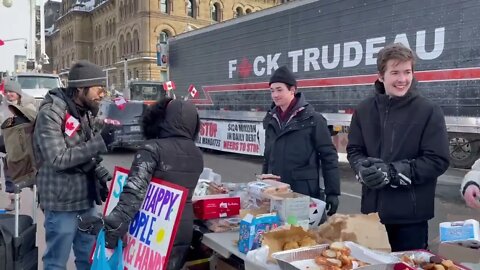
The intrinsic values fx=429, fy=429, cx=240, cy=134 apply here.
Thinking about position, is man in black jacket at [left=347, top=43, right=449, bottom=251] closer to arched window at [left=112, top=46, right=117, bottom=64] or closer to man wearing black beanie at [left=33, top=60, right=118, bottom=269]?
man wearing black beanie at [left=33, top=60, right=118, bottom=269]

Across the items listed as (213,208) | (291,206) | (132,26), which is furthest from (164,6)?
(291,206)

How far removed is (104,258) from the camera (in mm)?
2631

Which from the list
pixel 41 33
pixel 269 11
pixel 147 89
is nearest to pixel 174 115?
pixel 269 11

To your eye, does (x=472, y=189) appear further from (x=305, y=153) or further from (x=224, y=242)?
(x=224, y=242)

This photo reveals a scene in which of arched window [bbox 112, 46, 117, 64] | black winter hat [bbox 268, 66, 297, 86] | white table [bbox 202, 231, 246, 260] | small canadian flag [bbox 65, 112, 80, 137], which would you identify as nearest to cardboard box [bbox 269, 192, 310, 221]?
white table [bbox 202, 231, 246, 260]

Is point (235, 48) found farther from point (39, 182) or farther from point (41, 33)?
point (39, 182)

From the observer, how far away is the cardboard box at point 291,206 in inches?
102

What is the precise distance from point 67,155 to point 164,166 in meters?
0.72

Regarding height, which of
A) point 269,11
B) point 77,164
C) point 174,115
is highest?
point 269,11

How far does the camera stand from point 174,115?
2.63 m

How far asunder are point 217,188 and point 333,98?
6662 mm

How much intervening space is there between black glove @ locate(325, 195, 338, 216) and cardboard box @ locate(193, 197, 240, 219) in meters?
0.87

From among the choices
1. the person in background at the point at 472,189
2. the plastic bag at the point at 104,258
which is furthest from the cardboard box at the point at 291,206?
the plastic bag at the point at 104,258

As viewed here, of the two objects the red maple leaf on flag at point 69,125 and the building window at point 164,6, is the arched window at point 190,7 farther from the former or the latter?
the red maple leaf on flag at point 69,125
